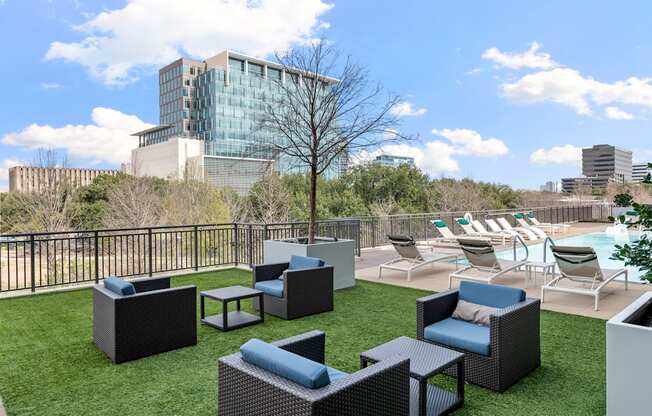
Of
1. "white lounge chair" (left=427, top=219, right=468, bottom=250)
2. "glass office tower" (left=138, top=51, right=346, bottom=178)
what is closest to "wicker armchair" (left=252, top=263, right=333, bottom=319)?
"white lounge chair" (left=427, top=219, right=468, bottom=250)

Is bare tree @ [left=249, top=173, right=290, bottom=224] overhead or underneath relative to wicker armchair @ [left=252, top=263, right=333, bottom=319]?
overhead

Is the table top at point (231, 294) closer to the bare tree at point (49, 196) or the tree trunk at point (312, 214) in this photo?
the tree trunk at point (312, 214)

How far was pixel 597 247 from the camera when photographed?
43.9ft

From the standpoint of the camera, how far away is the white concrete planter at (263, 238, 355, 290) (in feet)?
22.3

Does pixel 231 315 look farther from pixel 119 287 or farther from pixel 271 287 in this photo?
pixel 119 287

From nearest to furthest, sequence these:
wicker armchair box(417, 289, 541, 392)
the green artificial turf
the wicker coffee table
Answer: the wicker coffee table
the green artificial turf
wicker armchair box(417, 289, 541, 392)

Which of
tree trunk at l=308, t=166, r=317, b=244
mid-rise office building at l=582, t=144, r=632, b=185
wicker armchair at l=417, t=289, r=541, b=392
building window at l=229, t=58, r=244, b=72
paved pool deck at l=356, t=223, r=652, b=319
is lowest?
paved pool deck at l=356, t=223, r=652, b=319

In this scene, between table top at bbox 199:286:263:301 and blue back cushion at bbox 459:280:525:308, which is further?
table top at bbox 199:286:263:301

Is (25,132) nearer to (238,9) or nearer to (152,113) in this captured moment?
(238,9)

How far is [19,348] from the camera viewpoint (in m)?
4.37

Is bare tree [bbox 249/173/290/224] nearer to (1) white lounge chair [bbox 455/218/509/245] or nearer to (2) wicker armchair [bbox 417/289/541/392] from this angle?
(1) white lounge chair [bbox 455/218/509/245]

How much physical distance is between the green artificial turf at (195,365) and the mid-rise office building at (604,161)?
39078 millimetres

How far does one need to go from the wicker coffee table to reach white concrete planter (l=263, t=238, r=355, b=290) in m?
3.63

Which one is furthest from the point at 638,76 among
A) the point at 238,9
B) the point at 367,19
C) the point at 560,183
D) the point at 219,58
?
the point at 219,58
